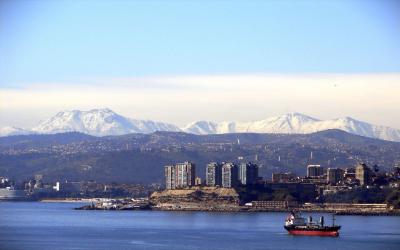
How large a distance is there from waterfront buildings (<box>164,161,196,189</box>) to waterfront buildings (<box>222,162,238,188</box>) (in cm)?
263

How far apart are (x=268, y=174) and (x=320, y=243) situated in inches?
3735

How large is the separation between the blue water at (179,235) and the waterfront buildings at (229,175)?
25600 millimetres

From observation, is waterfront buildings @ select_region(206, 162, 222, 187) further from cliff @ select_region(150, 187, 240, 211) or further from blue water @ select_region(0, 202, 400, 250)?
blue water @ select_region(0, 202, 400, 250)

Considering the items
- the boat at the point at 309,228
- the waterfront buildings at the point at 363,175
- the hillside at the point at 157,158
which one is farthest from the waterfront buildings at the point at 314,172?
the boat at the point at 309,228

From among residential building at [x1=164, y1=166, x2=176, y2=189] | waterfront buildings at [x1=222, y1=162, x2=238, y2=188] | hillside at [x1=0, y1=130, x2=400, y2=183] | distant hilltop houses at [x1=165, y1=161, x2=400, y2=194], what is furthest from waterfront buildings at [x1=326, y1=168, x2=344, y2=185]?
hillside at [x1=0, y1=130, x2=400, y2=183]

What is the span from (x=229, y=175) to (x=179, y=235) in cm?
4404

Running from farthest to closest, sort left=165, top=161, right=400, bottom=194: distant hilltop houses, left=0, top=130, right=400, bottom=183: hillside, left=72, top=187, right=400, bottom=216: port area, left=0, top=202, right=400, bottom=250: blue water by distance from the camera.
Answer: left=0, top=130, right=400, bottom=183: hillside, left=165, top=161, right=400, bottom=194: distant hilltop houses, left=72, top=187, right=400, bottom=216: port area, left=0, top=202, right=400, bottom=250: blue water

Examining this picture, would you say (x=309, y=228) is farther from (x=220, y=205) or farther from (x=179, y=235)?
(x=220, y=205)

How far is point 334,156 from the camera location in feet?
528

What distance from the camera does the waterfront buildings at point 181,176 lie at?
9712 centimetres

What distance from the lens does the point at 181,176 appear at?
324 feet

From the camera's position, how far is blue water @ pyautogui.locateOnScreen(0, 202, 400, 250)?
43.0 meters

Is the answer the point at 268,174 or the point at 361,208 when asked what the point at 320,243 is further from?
the point at 268,174

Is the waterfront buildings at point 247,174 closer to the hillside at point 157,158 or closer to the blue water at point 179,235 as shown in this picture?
the blue water at point 179,235
